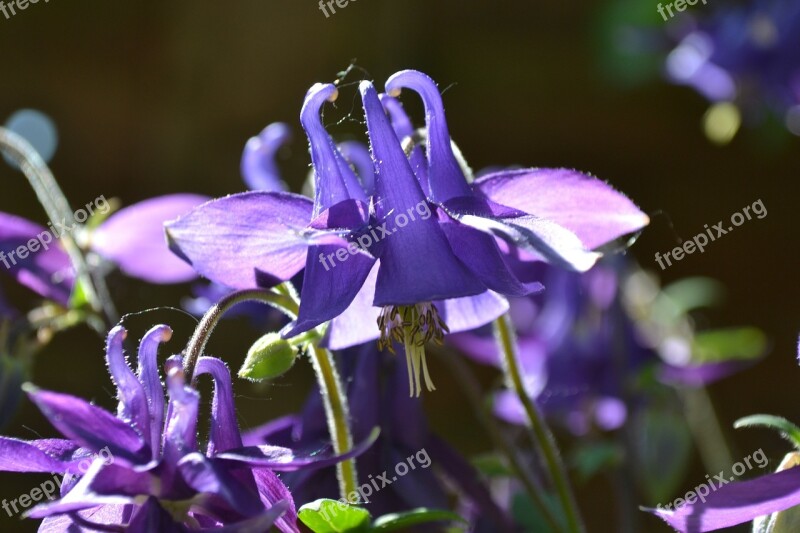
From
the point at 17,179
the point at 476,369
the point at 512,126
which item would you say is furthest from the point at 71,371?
the point at 512,126

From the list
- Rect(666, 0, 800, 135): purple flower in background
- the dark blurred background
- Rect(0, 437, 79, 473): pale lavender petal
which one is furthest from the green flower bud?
the dark blurred background

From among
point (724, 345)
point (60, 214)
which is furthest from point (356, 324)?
point (724, 345)

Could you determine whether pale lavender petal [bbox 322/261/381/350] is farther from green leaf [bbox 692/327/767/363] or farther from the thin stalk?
green leaf [bbox 692/327/767/363]

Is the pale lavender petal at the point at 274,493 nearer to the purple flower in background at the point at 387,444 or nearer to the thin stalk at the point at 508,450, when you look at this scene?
the purple flower in background at the point at 387,444

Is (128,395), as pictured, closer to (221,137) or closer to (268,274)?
(268,274)

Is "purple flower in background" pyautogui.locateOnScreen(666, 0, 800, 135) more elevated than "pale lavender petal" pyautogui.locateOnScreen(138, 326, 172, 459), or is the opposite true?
"pale lavender petal" pyautogui.locateOnScreen(138, 326, 172, 459)
